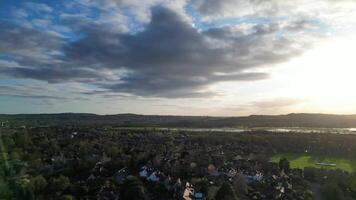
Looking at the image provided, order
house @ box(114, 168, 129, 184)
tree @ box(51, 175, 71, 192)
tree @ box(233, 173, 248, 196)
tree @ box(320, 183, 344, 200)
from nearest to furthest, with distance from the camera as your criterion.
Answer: tree @ box(320, 183, 344, 200)
tree @ box(51, 175, 71, 192)
tree @ box(233, 173, 248, 196)
house @ box(114, 168, 129, 184)

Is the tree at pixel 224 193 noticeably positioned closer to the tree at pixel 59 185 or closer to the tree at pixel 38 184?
the tree at pixel 59 185

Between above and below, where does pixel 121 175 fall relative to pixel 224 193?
below

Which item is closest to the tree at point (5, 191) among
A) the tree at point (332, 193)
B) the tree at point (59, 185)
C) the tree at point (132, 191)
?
the tree at point (59, 185)

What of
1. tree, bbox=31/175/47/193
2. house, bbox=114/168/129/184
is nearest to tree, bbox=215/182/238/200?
house, bbox=114/168/129/184

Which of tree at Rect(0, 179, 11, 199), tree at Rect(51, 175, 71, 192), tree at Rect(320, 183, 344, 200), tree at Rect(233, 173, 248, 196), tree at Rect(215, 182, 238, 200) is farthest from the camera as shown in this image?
tree at Rect(233, 173, 248, 196)

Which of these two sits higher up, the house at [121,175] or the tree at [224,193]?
the tree at [224,193]

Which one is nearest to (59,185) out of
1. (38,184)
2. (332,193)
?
(38,184)

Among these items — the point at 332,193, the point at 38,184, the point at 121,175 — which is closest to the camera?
the point at 332,193

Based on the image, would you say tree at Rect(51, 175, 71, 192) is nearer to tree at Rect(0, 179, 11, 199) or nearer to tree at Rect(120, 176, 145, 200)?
tree at Rect(0, 179, 11, 199)

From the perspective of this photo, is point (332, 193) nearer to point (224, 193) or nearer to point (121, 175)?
point (224, 193)

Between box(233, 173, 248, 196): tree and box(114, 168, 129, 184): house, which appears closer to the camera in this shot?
box(233, 173, 248, 196): tree

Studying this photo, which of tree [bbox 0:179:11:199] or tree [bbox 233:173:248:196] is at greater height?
tree [bbox 0:179:11:199]
